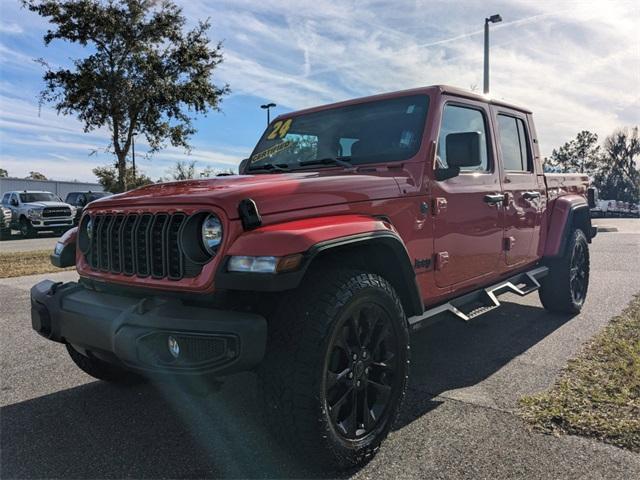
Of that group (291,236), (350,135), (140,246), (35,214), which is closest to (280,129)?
(350,135)

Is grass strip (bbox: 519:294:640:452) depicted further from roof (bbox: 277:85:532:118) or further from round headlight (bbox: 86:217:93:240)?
round headlight (bbox: 86:217:93:240)

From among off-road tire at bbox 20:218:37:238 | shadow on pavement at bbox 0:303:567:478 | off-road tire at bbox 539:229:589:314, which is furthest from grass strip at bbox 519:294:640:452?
off-road tire at bbox 20:218:37:238

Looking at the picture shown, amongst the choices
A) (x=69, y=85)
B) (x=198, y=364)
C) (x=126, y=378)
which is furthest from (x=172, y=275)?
(x=69, y=85)

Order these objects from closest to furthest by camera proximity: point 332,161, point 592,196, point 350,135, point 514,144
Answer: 1. point 332,161
2. point 350,135
3. point 514,144
4. point 592,196

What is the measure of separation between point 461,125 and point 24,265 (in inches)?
339

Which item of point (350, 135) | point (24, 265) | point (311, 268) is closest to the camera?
point (311, 268)

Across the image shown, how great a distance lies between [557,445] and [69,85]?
18.3m

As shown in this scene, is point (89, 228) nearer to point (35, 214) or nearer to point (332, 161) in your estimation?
point (332, 161)

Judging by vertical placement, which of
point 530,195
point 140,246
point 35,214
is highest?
point 530,195

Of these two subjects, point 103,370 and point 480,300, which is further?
point 480,300

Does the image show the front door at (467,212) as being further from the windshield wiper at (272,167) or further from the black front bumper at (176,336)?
the black front bumper at (176,336)

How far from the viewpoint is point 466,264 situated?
3762 millimetres

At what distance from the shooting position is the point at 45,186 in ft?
155

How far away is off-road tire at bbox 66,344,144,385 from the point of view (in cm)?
340
